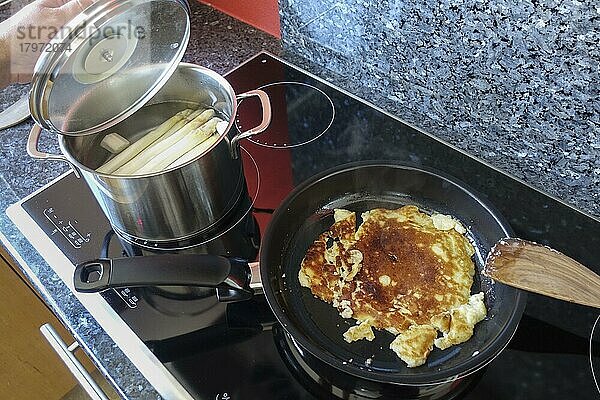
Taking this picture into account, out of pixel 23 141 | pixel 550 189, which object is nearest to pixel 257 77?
pixel 23 141

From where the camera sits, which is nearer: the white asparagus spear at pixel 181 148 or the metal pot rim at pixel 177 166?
the metal pot rim at pixel 177 166

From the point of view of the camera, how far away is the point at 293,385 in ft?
2.24

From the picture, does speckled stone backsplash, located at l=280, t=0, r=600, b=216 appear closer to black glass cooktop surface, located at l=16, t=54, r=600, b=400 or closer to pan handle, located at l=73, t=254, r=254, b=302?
black glass cooktop surface, located at l=16, t=54, r=600, b=400

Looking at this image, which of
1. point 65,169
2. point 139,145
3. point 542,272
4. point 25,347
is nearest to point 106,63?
point 139,145

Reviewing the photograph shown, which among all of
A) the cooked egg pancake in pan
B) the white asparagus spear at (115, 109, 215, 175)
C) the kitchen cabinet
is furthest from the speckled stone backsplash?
the kitchen cabinet

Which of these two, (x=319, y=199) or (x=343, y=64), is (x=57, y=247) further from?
(x=343, y=64)

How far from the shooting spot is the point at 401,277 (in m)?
0.75

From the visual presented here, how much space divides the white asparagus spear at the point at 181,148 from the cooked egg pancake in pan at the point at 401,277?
0.71 feet

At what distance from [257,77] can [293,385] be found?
58 centimetres

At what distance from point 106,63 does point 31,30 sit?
29 centimetres

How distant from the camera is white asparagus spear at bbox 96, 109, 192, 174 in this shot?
2.74 feet

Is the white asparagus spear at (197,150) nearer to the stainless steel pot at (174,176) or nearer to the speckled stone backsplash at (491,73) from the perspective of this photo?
the stainless steel pot at (174,176)

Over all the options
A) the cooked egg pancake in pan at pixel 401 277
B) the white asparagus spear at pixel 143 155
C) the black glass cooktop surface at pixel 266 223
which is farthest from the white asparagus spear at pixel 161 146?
the cooked egg pancake in pan at pixel 401 277

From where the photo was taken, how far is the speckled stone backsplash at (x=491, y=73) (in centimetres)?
72
